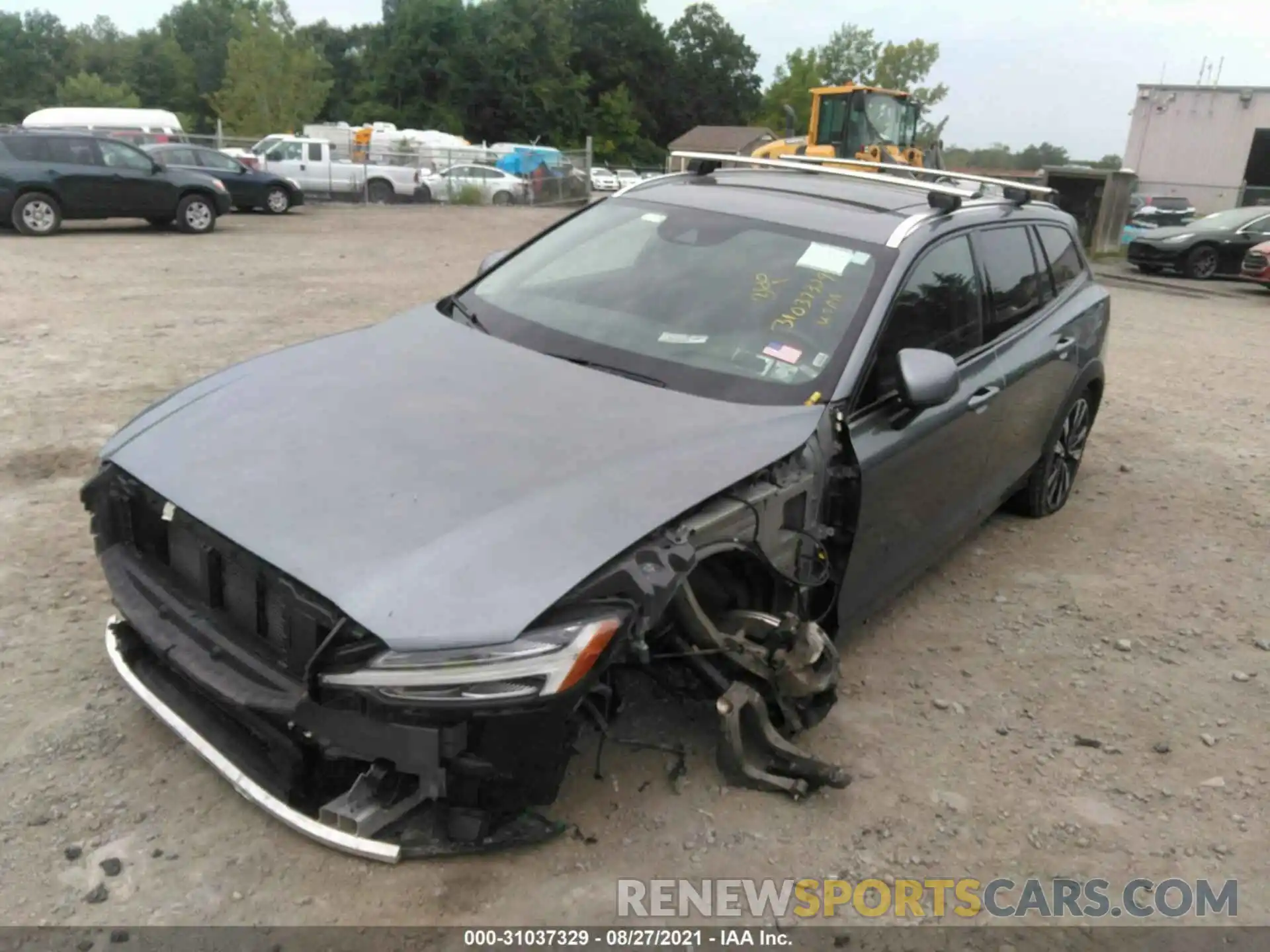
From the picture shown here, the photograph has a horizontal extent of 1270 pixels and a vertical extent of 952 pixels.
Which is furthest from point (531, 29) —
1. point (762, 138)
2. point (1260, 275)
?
point (1260, 275)

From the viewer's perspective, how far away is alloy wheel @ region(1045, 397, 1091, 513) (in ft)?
18.5

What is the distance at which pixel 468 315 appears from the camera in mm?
4094

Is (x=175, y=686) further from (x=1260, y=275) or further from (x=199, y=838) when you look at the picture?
(x=1260, y=275)

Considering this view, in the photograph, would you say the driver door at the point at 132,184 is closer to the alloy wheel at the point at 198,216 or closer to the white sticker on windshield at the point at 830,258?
the alloy wheel at the point at 198,216

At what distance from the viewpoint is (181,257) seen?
46.0 feet

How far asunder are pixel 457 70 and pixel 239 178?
42249mm

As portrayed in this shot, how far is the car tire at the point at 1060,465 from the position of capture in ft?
17.9

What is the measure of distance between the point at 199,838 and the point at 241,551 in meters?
0.81

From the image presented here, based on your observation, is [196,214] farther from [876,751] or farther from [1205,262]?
[1205,262]

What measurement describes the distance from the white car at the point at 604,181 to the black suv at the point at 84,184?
23496 mm

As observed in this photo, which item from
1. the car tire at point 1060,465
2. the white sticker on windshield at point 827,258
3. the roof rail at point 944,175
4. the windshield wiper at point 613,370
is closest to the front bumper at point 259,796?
the windshield wiper at point 613,370

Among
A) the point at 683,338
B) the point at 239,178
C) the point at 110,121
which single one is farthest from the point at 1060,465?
the point at 110,121

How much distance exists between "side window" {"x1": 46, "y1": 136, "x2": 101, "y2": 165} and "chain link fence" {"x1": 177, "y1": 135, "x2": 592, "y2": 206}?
7.43 m

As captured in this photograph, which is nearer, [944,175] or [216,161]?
[944,175]
